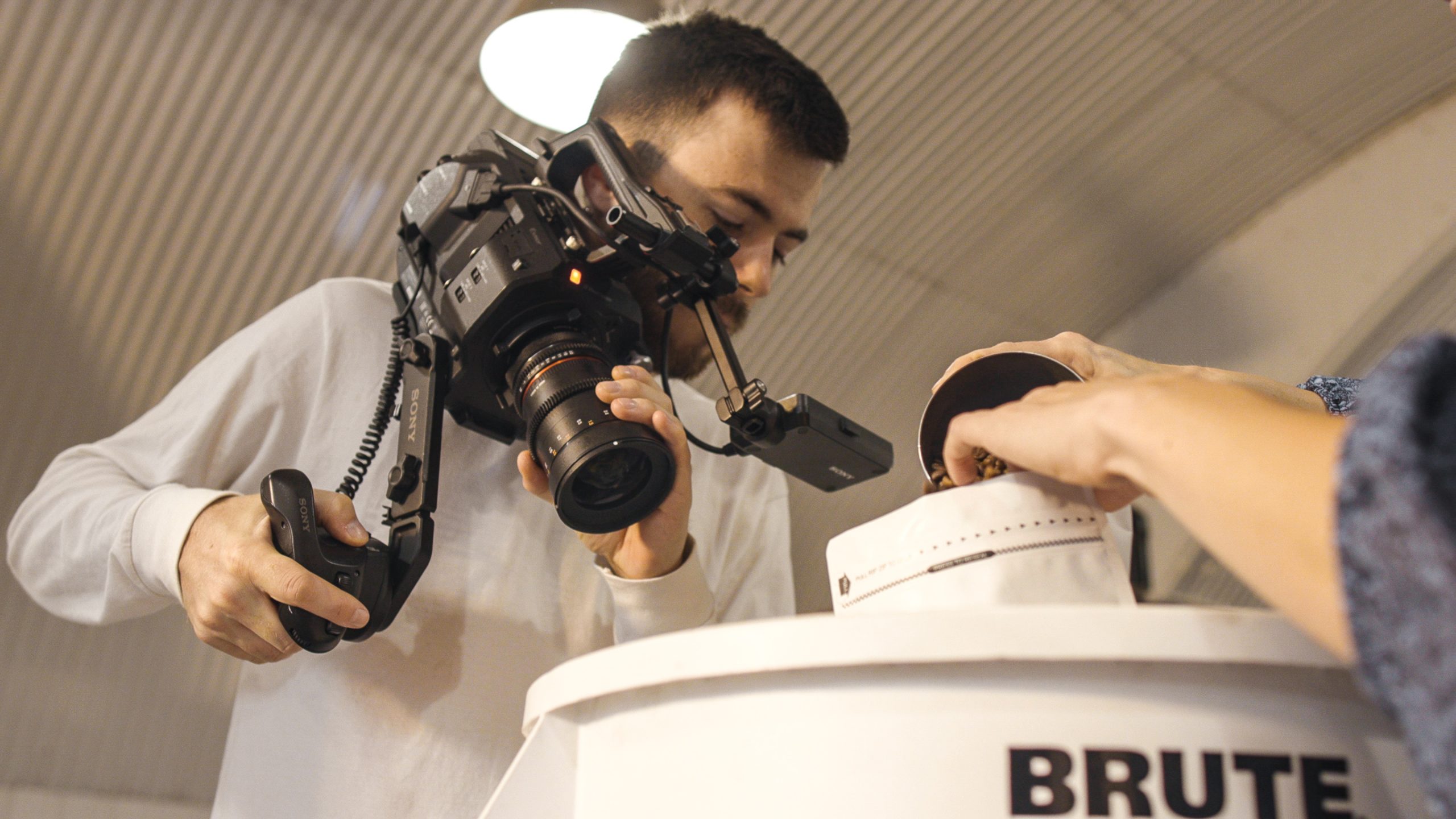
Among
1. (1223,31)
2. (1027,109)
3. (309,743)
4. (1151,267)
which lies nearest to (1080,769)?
(309,743)

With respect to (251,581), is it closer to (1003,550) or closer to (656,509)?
(656,509)

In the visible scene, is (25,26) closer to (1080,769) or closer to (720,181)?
(720,181)

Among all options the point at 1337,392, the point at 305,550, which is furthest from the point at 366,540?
the point at 1337,392

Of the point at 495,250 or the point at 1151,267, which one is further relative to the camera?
the point at 1151,267

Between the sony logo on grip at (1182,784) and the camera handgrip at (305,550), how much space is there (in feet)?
2.38

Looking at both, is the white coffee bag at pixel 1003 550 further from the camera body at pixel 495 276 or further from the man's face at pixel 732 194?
the man's face at pixel 732 194

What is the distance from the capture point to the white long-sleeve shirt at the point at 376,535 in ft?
4.12

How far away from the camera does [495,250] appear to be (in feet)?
3.98

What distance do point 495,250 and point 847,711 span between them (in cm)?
79

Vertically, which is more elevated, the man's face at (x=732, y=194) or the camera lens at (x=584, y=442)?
the man's face at (x=732, y=194)

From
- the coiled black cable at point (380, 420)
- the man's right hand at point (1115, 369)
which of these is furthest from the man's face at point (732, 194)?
the man's right hand at point (1115, 369)

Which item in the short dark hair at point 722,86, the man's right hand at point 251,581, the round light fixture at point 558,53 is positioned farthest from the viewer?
the round light fixture at point 558,53

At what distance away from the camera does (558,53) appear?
2.47 meters

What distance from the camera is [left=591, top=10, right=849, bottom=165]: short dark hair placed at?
1724mm
